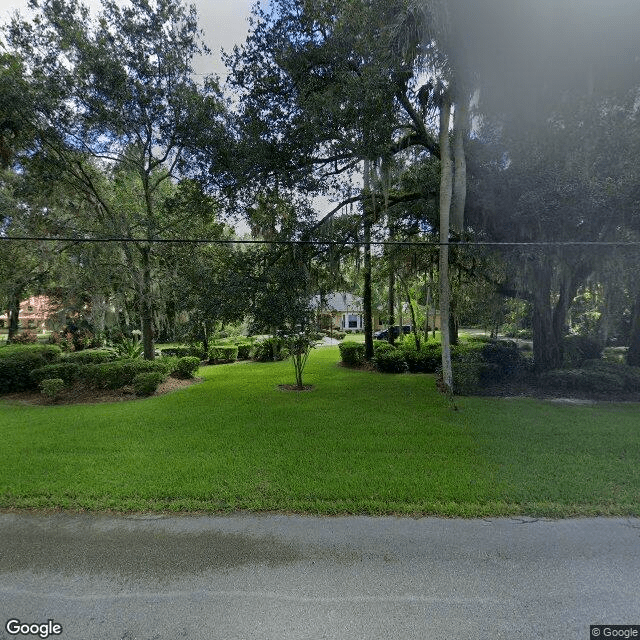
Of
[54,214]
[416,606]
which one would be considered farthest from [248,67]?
[416,606]

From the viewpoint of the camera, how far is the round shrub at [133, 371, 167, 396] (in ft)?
28.1

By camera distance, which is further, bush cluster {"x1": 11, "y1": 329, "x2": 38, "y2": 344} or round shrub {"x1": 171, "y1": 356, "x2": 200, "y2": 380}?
bush cluster {"x1": 11, "y1": 329, "x2": 38, "y2": 344}

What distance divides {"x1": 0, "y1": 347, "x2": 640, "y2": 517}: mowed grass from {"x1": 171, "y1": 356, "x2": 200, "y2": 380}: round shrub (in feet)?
9.60

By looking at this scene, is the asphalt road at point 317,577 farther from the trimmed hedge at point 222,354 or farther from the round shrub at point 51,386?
the trimmed hedge at point 222,354

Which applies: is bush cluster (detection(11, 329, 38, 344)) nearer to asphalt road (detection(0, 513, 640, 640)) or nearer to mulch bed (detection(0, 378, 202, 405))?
mulch bed (detection(0, 378, 202, 405))

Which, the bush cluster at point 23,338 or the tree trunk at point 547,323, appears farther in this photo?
the bush cluster at point 23,338

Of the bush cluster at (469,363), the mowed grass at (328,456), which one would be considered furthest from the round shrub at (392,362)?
the mowed grass at (328,456)

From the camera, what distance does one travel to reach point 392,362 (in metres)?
11.6

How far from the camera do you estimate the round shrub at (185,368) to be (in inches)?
426

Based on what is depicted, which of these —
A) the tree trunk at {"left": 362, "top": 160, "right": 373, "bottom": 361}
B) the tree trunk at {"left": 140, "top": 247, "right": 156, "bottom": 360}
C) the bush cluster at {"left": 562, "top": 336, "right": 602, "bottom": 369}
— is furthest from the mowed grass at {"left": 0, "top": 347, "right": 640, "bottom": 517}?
the tree trunk at {"left": 140, "top": 247, "right": 156, "bottom": 360}

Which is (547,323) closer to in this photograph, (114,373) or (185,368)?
(185,368)

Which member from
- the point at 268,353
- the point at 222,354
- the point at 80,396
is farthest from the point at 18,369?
the point at 268,353

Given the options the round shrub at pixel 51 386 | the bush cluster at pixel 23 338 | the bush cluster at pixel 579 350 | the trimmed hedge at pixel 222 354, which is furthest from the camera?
the bush cluster at pixel 23 338

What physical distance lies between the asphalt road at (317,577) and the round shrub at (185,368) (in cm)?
764
